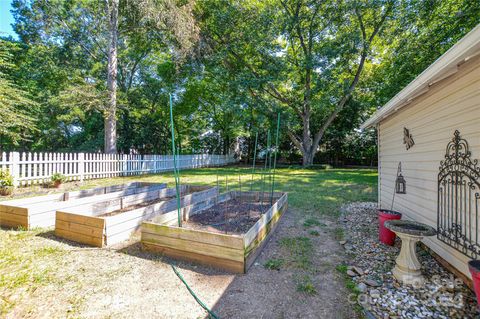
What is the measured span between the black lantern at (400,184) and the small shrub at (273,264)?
264 cm

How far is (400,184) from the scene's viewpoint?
3.85 m

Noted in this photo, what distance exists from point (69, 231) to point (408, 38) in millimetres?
13152

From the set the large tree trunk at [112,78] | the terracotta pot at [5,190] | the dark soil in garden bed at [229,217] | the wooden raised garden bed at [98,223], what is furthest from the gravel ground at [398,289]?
the large tree trunk at [112,78]

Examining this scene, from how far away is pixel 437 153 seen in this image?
2812 mm

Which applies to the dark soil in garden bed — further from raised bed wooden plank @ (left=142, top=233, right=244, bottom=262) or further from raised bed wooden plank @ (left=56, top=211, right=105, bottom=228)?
raised bed wooden plank @ (left=56, top=211, right=105, bottom=228)

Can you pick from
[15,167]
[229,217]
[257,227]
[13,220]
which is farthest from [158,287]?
[15,167]

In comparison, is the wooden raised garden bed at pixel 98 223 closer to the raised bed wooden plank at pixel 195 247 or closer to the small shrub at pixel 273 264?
the raised bed wooden plank at pixel 195 247

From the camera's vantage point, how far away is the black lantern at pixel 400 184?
12.4 feet

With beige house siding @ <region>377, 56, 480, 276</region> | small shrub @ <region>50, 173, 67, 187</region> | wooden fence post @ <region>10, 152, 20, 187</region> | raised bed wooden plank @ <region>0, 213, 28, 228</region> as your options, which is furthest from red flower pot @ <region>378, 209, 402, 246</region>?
wooden fence post @ <region>10, 152, 20, 187</region>

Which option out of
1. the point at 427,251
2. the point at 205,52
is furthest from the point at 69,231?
the point at 205,52

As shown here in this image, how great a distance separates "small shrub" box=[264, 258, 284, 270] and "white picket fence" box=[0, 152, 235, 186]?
741 cm

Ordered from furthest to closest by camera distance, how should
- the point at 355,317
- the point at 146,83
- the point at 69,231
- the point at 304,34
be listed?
the point at 146,83 → the point at 304,34 → the point at 69,231 → the point at 355,317

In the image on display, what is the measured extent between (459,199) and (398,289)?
1.19 meters

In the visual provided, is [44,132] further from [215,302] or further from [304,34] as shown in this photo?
[215,302]
